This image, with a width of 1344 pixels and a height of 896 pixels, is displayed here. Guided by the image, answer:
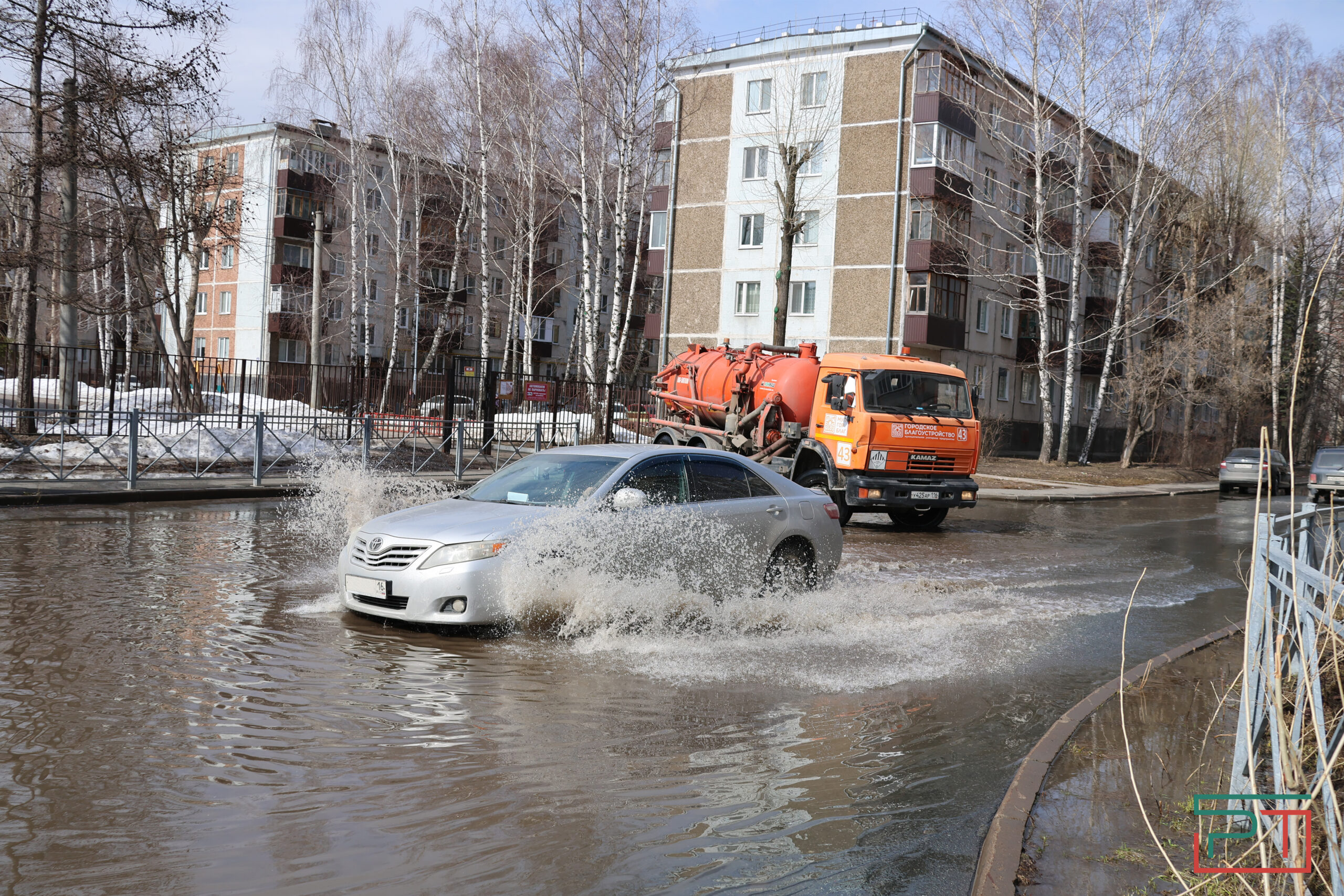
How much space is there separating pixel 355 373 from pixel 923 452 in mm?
13714

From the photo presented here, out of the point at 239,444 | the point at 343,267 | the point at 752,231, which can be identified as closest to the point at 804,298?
the point at 752,231

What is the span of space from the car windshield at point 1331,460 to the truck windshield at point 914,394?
16.0 meters

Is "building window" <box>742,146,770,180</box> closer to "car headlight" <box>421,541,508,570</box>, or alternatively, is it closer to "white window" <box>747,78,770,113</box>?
"white window" <box>747,78,770,113</box>

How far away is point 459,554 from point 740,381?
13.3 meters

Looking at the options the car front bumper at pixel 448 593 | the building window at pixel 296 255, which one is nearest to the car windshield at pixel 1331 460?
the car front bumper at pixel 448 593

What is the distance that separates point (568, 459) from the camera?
9.49m

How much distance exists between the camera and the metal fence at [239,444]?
746 inches

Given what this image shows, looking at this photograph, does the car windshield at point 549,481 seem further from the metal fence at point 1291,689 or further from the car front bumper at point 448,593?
the metal fence at point 1291,689

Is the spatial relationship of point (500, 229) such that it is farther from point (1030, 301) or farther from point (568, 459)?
point (568, 459)

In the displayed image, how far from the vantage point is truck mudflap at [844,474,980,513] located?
17.7 meters

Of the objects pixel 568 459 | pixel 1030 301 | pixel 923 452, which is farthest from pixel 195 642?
pixel 1030 301

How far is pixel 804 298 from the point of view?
147 ft

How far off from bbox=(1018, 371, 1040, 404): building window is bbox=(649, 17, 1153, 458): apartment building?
9cm

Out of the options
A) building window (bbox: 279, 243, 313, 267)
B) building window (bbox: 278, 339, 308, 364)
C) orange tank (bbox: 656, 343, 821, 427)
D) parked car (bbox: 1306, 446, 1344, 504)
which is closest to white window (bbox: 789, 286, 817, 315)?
parked car (bbox: 1306, 446, 1344, 504)
